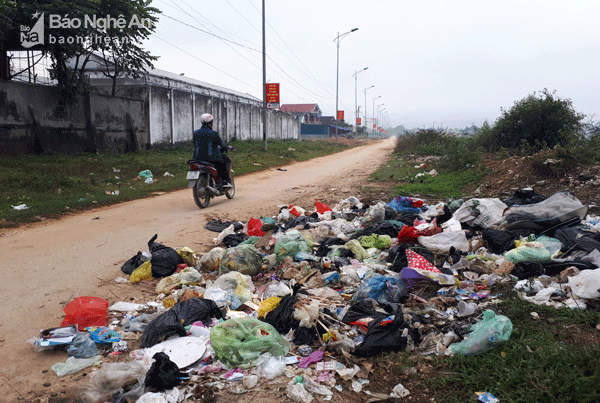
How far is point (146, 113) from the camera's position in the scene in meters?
19.2

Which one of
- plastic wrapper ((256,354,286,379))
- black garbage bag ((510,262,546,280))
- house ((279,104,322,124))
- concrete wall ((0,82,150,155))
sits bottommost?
plastic wrapper ((256,354,286,379))

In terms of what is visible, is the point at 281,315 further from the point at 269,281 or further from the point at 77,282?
the point at 77,282

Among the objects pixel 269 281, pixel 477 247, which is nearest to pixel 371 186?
pixel 477 247

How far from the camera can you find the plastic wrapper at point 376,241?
17.8 feet

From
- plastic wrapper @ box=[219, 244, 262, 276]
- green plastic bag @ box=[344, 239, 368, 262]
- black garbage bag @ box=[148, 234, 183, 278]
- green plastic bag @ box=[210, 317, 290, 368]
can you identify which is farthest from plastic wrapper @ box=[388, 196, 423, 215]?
green plastic bag @ box=[210, 317, 290, 368]

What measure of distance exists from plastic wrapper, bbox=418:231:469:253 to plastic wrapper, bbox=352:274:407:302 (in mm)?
1174

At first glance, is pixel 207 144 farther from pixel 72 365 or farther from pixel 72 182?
pixel 72 365

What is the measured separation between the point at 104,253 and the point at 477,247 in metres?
4.63

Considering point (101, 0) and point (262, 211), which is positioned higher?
point (101, 0)

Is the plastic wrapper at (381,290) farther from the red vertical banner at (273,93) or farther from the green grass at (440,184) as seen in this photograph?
the red vertical banner at (273,93)

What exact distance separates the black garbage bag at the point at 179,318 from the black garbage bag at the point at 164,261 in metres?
1.14

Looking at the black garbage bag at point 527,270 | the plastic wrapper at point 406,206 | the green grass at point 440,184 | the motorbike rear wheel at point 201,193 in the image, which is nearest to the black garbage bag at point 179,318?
the black garbage bag at point 527,270

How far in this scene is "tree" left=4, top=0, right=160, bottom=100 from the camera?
511 inches

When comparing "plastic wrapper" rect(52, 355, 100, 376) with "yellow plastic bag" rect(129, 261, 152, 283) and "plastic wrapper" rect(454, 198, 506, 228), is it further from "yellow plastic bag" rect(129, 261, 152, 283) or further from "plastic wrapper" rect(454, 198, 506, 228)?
"plastic wrapper" rect(454, 198, 506, 228)
